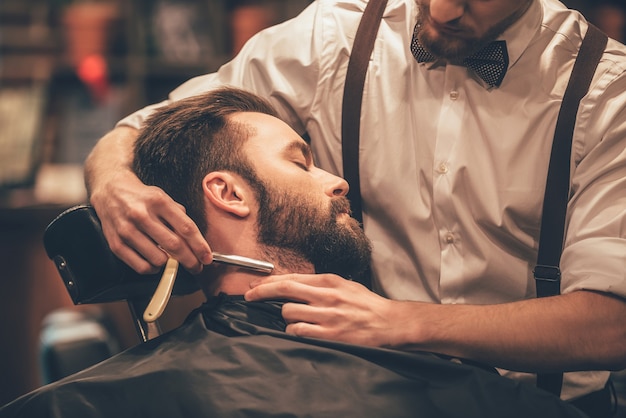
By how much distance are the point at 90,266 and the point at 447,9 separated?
97cm

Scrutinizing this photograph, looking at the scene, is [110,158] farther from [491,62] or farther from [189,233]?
[491,62]

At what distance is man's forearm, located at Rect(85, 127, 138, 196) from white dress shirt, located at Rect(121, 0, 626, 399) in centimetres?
7

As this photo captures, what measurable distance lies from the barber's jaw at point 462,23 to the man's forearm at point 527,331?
2.03 feet

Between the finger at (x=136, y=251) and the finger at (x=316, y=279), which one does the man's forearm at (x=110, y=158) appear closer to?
the finger at (x=136, y=251)

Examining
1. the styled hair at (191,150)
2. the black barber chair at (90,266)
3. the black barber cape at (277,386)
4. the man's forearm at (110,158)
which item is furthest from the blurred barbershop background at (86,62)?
the black barber cape at (277,386)

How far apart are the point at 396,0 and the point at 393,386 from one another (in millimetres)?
1049

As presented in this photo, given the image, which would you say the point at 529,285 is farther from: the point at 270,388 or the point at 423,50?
the point at 270,388

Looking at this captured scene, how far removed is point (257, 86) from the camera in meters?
2.21

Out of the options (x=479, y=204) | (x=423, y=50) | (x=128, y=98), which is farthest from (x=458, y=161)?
(x=128, y=98)

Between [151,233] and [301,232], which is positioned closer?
[151,233]

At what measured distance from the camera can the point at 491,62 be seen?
1.95m

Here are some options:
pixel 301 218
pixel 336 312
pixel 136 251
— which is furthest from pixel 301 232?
pixel 136 251

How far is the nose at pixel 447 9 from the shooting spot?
1.84m

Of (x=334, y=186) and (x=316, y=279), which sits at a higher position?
(x=334, y=186)
